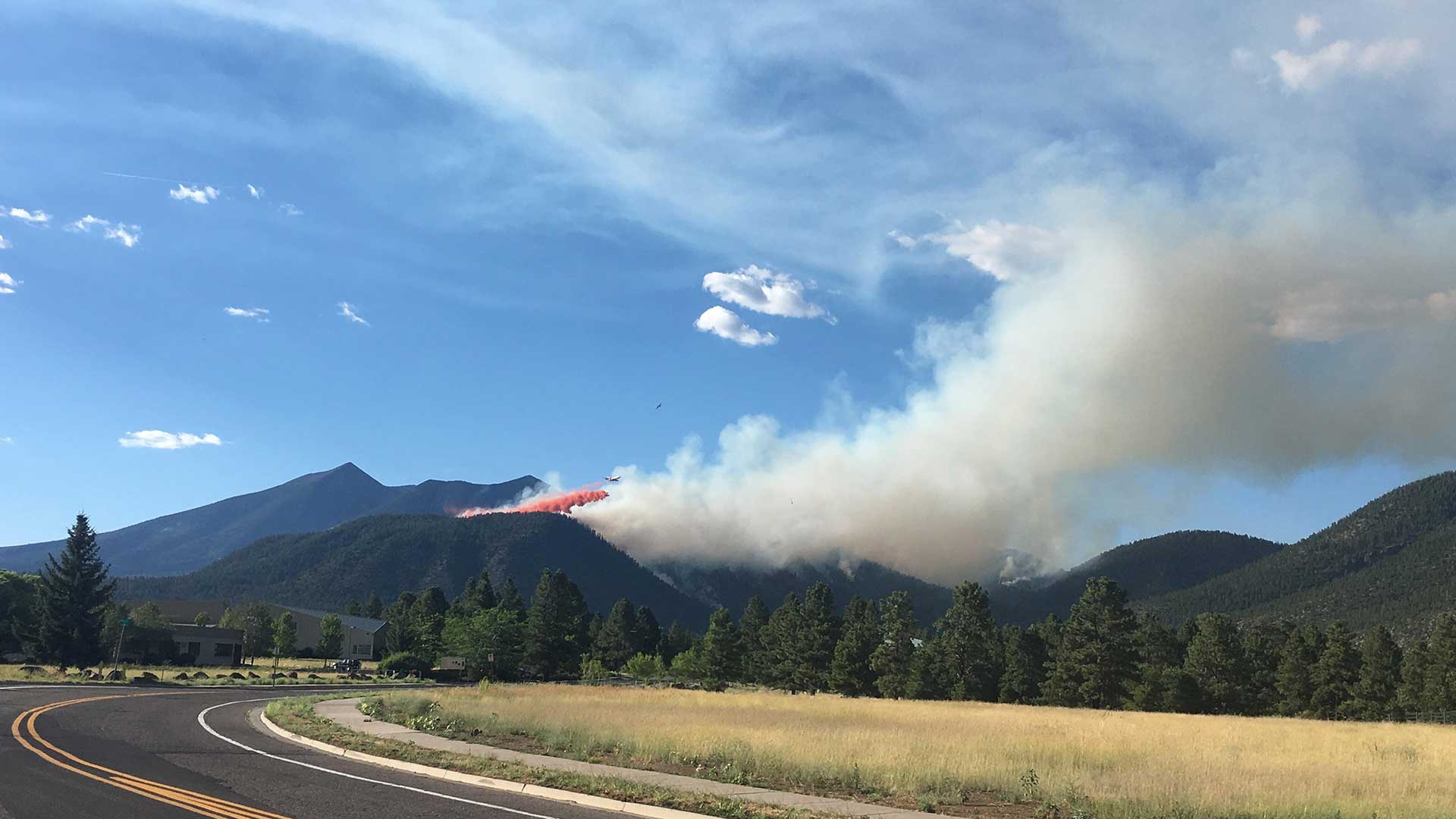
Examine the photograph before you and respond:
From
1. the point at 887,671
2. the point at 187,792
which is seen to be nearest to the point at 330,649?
the point at 887,671

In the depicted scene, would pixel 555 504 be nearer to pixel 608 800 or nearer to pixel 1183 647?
pixel 1183 647

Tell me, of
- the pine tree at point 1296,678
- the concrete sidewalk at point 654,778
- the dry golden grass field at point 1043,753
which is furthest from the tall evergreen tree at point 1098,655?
the concrete sidewalk at point 654,778

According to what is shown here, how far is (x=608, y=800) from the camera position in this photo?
55.4ft

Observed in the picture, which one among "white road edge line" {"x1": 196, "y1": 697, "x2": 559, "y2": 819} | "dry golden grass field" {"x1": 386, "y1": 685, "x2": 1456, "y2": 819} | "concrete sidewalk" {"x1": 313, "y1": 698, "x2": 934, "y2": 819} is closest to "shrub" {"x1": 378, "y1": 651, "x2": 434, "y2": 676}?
"dry golden grass field" {"x1": 386, "y1": 685, "x2": 1456, "y2": 819}

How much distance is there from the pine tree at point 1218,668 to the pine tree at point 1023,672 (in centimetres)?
1074

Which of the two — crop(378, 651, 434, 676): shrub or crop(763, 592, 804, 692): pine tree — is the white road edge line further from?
crop(763, 592, 804, 692): pine tree

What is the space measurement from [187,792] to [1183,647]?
79.7 m

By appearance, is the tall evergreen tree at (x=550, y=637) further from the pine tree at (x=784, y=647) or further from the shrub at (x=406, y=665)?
the pine tree at (x=784, y=647)

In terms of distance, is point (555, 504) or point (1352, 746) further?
point (555, 504)

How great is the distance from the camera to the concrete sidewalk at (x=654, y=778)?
54.1 feet

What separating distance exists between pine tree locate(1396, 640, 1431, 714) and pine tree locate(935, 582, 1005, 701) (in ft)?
92.3

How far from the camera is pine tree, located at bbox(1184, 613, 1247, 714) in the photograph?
70.2 meters

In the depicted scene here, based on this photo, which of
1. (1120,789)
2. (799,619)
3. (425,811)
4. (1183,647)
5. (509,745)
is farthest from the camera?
(799,619)

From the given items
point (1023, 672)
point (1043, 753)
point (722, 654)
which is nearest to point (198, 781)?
point (1043, 753)
